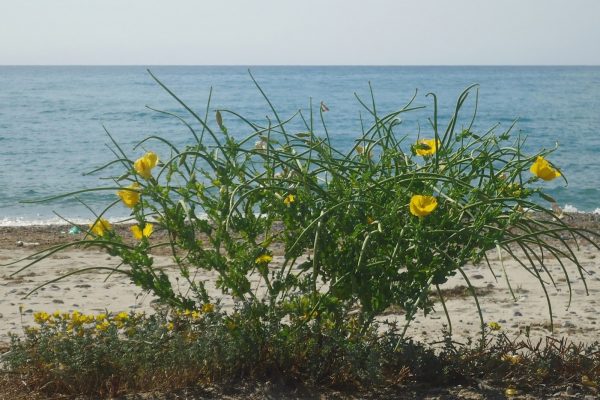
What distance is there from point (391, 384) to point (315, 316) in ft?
1.33

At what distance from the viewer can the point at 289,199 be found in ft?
11.0

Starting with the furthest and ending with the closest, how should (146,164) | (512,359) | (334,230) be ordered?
1. (512,359)
2. (334,230)
3. (146,164)

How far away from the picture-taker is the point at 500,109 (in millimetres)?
38531

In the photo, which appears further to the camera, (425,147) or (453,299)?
(453,299)

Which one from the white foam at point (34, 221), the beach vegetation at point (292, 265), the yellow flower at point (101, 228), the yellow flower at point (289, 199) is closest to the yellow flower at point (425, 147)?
the beach vegetation at point (292, 265)

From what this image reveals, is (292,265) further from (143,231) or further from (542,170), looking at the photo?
(542,170)

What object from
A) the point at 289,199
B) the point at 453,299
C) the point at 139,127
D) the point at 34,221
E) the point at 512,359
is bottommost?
the point at 139,127

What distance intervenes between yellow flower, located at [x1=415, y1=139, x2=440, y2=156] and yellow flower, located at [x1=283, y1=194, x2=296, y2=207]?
56cm

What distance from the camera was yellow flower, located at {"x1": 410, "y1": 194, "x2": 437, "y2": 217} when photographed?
3.01 m

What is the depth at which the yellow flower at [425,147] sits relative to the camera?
3.51 meters

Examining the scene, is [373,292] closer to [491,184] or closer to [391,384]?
[391,384]

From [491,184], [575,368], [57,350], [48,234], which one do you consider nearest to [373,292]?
[491,184]

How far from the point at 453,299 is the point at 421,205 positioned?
111 inches

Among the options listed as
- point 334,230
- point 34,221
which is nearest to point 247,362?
point 334,230
